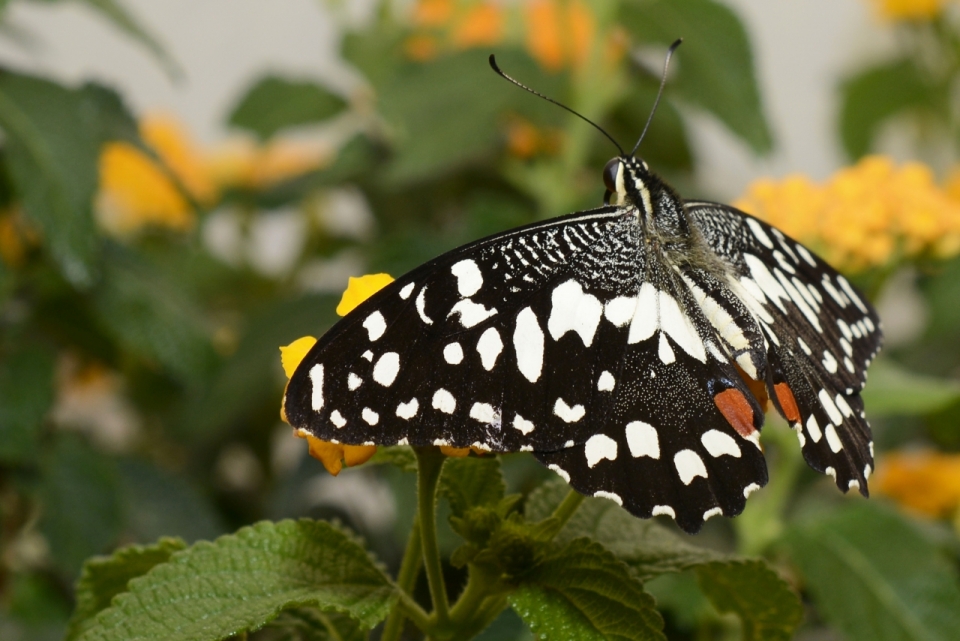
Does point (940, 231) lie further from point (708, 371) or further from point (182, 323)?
point (182, 323)

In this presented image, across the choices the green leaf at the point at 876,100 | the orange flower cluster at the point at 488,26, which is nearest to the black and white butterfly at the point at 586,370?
the orange flower cluster at the point at 488,26

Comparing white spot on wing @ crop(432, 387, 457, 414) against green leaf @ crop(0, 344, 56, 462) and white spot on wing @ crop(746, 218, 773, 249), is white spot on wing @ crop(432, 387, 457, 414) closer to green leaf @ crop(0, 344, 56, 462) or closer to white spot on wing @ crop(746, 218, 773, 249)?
white spot on wing @ crop(746, 218, 773, 249)

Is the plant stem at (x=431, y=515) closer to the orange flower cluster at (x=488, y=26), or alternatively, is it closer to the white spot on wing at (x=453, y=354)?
the white spot on wing at (x=453, y=354)

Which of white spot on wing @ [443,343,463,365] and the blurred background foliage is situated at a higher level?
the blurred background foliage

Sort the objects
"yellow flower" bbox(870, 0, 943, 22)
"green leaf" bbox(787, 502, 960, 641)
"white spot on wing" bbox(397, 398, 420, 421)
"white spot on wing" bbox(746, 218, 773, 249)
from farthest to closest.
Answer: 1. "yellow flower" bbox(870, 0, 943, 22)
2. "green leaf" bbox(787, 502, 960, 641)
3. "white spot on wing" bbox(746, 218, 773, 249)
4. "white spot on wing" bbox(397, 398, 420, 421)

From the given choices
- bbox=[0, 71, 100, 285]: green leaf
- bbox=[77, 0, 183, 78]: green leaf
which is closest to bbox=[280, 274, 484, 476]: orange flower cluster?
bbox=[0, 71, 100, 285]: green leaf

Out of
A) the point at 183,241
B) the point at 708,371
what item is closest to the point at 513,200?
the point at 183,241

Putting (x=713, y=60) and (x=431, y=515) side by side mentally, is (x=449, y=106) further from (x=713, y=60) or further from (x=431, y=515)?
(x=431, y=515)
